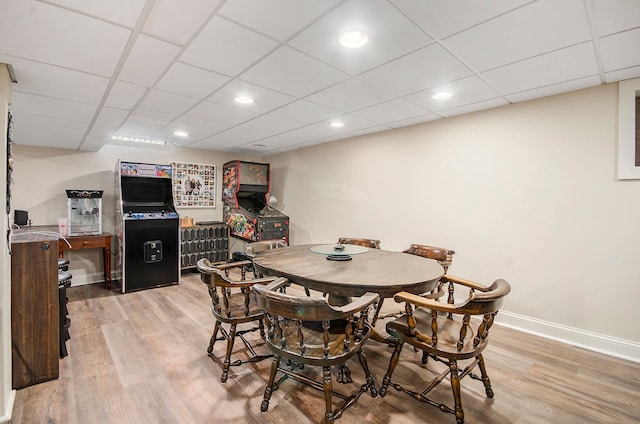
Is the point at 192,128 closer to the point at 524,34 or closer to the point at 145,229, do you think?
the point at 145,229

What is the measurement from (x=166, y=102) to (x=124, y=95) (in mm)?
369

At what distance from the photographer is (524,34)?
1789 mm

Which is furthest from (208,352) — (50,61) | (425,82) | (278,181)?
(278,181)

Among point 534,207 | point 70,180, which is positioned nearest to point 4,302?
point 70,180

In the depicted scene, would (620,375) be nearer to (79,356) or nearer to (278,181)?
(79,356)

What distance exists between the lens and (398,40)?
1842mm

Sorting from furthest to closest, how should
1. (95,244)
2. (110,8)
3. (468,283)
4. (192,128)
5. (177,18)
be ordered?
(95,244) → (192,128) → (468,283) → (177,18) → (110,8)

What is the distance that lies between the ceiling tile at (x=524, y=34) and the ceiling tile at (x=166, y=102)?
7.96ft

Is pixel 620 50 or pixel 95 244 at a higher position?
pixel 620 50

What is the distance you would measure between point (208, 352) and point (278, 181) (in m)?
4.13

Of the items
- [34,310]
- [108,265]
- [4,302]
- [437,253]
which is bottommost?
[108,265]

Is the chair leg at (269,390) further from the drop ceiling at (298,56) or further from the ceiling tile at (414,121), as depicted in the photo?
the ceiling tile at (414,121)

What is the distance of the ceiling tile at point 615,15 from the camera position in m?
1.53

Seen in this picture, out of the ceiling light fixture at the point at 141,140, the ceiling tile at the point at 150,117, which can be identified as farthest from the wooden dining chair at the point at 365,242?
the ceiling light fixture at the point at 141,140
